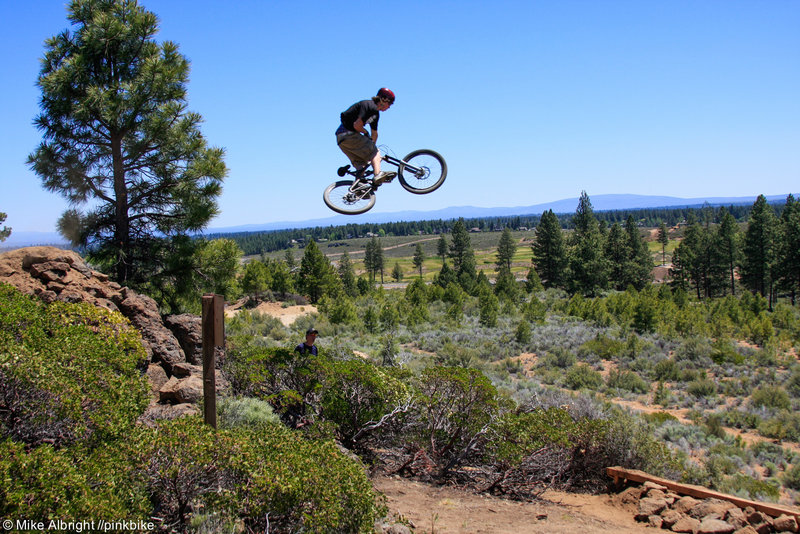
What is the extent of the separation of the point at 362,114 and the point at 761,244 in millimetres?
63017

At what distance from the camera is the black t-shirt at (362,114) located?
270 inches

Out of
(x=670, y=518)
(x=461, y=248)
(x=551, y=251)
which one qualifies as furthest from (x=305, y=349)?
(x=461, y=248)

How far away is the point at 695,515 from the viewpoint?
7074mm

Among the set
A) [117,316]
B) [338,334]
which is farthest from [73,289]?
[338,334]

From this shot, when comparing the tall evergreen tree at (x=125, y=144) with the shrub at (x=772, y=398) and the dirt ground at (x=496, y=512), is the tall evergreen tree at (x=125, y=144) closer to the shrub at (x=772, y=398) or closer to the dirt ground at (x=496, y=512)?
the dirt ground at (x=496, y=512)

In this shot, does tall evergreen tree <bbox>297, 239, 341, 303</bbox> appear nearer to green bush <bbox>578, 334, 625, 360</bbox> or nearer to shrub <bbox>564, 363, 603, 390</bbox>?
green bush <bbox>578, 334, 625, 360</bbox>

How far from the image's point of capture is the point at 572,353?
20859mm

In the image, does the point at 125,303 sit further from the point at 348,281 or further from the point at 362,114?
the point at 348,281

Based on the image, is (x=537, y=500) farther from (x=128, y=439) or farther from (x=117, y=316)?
(x=117, y=316)

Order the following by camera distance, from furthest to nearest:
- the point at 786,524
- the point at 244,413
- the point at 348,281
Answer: the point at 348,281 → the point at 244,413 → the point at 786,524

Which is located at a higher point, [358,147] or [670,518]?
[358,147]

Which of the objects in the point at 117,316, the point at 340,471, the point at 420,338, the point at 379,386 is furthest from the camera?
the point at 420,338

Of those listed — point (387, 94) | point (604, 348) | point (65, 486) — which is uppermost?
point (387, 94)

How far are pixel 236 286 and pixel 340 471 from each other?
9014 mm
